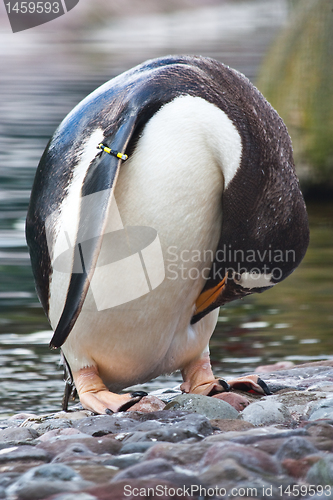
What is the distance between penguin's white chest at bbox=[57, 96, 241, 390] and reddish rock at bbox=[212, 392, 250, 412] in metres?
0.32

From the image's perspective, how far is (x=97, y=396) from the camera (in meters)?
2.93

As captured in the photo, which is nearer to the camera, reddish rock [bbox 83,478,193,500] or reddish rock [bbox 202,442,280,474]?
reddish rock [bbox 83,478,193,500]

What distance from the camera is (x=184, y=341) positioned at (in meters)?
3.10

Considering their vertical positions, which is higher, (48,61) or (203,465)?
(203,465)

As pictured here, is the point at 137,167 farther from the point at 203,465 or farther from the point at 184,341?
the point at 203,465

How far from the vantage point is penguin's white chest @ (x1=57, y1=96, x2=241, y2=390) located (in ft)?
8.91

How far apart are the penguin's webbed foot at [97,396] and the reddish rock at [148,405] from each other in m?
0.02

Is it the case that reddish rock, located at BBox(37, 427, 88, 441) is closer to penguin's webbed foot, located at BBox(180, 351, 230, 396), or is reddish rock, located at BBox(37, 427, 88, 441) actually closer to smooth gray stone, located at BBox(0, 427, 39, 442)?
smooth gray stone, located at BBox(0, 427, 39, 442)

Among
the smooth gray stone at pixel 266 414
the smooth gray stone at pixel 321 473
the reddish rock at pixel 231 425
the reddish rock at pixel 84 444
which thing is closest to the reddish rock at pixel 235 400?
the smooth gray stone at pixel 266 414

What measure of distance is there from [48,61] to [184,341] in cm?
3594

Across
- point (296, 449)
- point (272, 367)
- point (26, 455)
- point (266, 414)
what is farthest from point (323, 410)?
point (272, 367)

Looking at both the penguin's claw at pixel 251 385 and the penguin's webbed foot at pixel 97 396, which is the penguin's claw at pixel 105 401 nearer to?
the penguin's webbed foot at pixel 97 396

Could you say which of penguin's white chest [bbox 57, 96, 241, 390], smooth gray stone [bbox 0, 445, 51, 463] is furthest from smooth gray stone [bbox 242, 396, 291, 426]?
smooth gray stone [bbox 0, 445, 51, 463]

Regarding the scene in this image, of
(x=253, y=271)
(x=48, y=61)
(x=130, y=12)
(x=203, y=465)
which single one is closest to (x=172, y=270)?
(x=253, y=271)
